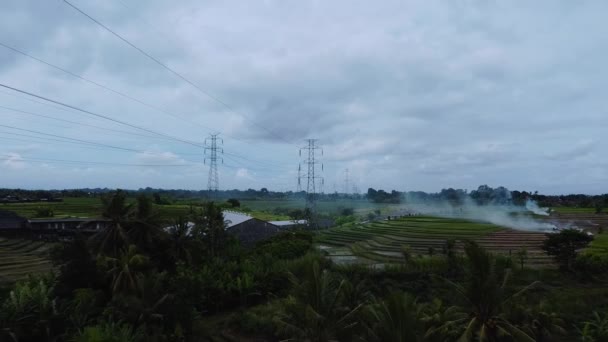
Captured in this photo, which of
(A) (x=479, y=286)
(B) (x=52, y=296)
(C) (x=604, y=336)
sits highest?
(A) (x=479, y=286)

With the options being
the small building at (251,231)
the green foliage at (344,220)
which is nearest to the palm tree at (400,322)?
the small building at (251,231)

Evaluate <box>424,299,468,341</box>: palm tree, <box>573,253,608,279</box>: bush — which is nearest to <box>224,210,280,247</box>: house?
<box>424,299,468,341</box>: palm tree

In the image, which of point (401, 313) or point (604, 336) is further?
point (604, 336)

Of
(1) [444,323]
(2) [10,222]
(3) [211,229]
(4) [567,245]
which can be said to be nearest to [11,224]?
(2) [10,222]

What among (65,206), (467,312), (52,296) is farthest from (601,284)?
(65,206)

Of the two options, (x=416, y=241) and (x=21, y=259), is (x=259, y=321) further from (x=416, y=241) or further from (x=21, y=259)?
(x=416, y=241)

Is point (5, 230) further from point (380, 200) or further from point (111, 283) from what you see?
point (380, 200)
